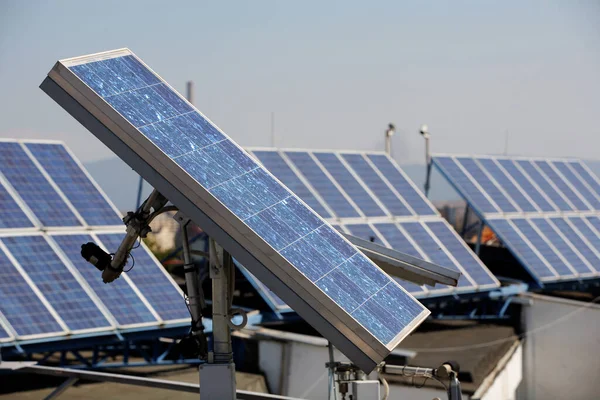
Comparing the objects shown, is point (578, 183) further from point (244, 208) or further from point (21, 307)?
point (244, 208)

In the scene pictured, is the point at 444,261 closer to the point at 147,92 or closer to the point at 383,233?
the point at 383,233

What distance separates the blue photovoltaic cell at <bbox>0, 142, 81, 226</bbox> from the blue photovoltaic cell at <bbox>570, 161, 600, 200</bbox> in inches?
661

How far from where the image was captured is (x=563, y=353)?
20.4m

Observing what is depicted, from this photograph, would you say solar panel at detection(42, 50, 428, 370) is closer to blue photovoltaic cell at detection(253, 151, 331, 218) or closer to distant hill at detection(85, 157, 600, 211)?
distant hill at detection(85, 157, 600, 211)

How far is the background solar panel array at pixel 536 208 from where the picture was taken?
22484mm

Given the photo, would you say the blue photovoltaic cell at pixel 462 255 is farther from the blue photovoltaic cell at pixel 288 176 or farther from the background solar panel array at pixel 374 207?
the blue photovoltaic cell at pixel 288 176

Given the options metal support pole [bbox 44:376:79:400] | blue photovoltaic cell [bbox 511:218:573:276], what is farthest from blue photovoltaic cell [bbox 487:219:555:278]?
metal support pole [bbox 44:376:79:400]

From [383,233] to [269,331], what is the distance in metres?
3.82

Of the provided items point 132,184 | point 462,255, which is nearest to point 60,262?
point 462,255

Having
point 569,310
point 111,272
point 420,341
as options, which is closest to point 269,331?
point 420,341

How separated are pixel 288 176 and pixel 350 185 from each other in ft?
5.87

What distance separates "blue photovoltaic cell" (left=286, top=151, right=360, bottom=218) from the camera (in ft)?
66.3

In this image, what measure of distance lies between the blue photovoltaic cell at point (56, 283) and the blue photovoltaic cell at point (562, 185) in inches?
607

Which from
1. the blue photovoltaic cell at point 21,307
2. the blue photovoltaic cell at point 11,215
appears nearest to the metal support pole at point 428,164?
the blue photovoltaic cell at point 11,215
